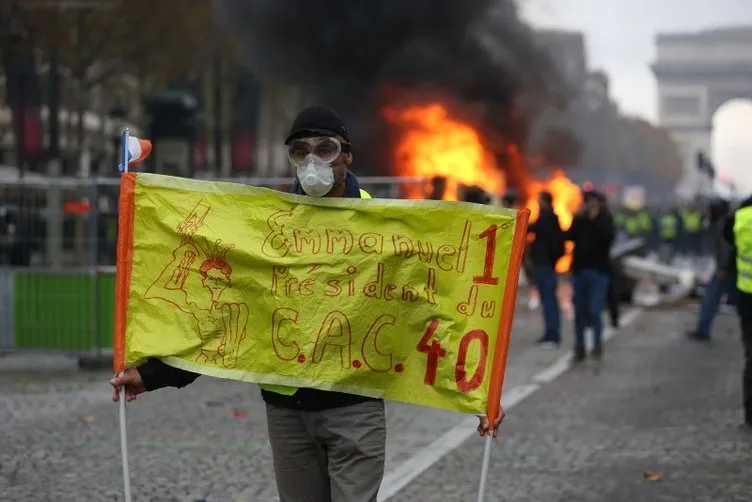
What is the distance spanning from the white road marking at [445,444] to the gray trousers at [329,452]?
8.95 ft

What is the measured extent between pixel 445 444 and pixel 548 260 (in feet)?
23.3

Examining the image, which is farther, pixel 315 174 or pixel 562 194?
pixel 562 194

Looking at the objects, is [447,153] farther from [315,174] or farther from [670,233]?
[315,174]

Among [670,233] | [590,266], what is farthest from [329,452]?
[670,233]

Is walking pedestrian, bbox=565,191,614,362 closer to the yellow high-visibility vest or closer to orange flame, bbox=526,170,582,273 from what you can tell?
the yellow high-visibility vest

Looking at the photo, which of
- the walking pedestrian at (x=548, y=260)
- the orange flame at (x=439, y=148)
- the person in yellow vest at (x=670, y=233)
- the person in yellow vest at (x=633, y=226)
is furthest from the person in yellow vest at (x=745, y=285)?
the person in yellow vest at (x=633, y=226)

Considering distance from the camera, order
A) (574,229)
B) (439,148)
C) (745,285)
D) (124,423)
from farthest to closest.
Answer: (439,148) < (574,229) < (745,285) < (124,423)

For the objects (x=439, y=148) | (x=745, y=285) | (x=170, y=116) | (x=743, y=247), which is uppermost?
(x=170, y=116)

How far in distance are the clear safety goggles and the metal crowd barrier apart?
9071 millimetres

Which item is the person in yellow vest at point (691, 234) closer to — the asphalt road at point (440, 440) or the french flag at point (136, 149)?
the asphalt road at point (440, 440)

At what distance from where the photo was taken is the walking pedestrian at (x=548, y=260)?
52.3ft

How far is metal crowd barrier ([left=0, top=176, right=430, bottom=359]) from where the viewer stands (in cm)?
1359

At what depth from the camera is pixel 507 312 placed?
5.00 meters

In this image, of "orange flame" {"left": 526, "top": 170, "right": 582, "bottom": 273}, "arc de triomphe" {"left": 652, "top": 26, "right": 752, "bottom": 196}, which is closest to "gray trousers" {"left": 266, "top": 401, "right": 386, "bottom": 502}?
"orange flame" {"left": 526, "top": 170, "right": 582, "bottom": 273}
